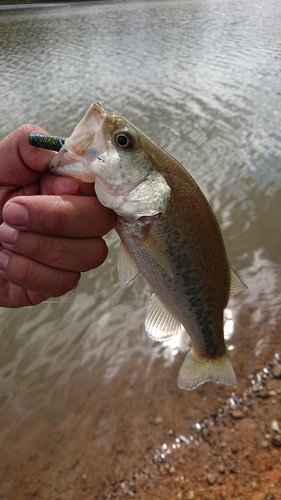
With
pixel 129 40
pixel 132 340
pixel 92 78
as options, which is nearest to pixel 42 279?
pixel 132 340

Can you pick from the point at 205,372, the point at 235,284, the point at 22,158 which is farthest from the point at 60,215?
the point at 205,372

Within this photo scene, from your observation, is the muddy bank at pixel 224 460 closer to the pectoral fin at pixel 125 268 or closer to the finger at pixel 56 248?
the pectoral fin at pixel 125 268

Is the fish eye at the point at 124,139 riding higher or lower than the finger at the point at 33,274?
higher

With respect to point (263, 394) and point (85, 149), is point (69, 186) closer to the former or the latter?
point (85, 149)

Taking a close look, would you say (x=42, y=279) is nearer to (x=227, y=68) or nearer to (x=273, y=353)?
(x=273, y=353)

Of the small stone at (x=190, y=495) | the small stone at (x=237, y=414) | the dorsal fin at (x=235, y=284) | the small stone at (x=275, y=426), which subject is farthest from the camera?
the small stone at (x=237, y=414)

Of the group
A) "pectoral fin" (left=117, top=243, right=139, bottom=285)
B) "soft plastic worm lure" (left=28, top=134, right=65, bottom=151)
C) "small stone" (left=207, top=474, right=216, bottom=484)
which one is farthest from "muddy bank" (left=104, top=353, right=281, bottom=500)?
"soft plastic worm lure" (left=28, top=134, right=65, bottom=151)

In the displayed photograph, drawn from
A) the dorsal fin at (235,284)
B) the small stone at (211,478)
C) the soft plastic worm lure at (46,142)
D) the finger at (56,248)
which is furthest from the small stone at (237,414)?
the soft plastic worm lure at (46,142)
